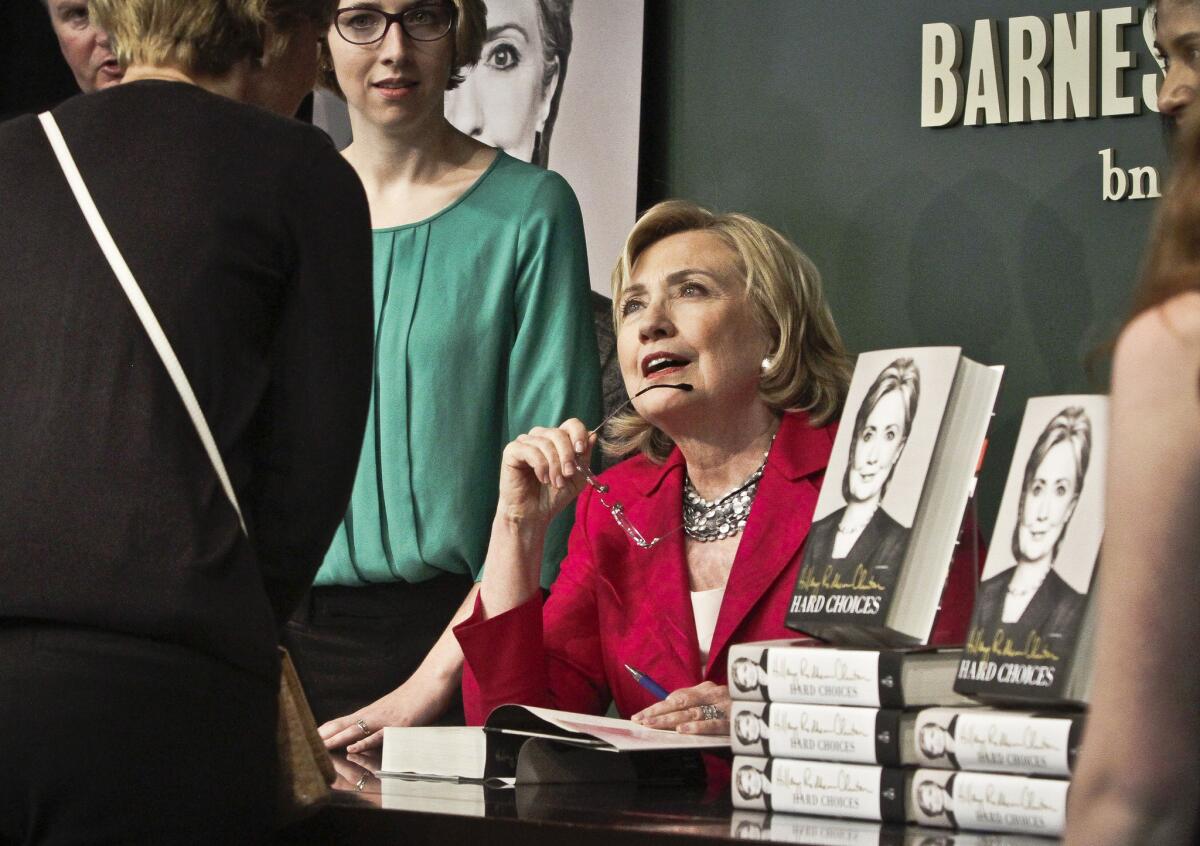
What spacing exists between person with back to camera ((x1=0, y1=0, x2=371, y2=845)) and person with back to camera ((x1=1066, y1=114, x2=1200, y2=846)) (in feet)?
2.55

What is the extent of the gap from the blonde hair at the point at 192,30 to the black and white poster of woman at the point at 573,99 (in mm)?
1646

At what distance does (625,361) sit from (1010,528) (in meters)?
1.20

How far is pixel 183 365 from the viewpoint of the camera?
1.38 meters

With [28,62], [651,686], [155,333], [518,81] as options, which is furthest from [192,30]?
[28,62]

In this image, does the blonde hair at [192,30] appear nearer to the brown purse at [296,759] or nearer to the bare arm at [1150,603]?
the brown purse at [296,759]

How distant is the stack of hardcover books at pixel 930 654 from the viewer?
4.54 ft

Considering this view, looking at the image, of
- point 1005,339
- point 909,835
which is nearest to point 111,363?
point 909,835

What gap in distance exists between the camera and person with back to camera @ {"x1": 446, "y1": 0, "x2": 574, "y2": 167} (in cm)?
329

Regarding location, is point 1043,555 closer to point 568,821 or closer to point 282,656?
point 568,821

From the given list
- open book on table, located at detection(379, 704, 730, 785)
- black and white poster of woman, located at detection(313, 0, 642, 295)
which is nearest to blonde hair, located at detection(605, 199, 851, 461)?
black and white poster of woman, located at detection(313, 0, 642, 295)

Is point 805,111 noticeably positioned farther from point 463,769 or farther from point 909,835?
point 909,835

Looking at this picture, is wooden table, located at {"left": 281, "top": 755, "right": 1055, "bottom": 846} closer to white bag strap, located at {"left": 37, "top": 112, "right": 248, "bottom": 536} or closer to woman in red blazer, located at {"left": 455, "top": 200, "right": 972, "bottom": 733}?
white bag strap, located at {"left": 37, "top": 112, "right": 248, "bottom": 536}

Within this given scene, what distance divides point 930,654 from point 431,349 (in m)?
1.48

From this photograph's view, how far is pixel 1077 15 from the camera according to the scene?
2771 millimetres
